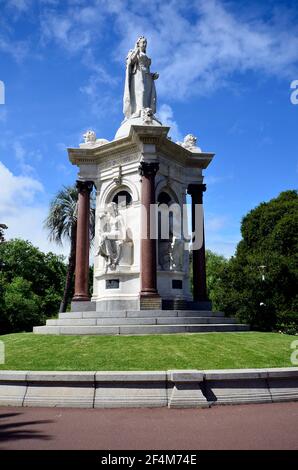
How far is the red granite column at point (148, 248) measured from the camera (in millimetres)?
18109

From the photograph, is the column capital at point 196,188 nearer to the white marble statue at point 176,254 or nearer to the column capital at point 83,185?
the white marble statue at point 176,254

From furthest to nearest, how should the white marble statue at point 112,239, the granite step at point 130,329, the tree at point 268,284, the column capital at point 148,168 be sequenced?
the tree at point 268,284, the white marble statue at point 112,239, the column capital at point 148,168, the granite step at point 130,329

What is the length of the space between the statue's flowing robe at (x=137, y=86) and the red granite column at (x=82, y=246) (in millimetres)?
4774

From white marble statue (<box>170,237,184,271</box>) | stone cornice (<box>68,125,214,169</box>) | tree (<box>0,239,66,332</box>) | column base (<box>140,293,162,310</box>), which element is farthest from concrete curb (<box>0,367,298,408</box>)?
tree (<box>0,239,66,332</box>)

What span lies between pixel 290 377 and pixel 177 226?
13.1m

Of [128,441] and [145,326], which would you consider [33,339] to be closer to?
[145,326]

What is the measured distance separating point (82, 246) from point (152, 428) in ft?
Answer: 50.0

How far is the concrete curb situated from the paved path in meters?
0.22

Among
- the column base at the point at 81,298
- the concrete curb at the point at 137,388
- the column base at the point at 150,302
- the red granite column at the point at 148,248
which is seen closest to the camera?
the concrete curb at the point at 137,388

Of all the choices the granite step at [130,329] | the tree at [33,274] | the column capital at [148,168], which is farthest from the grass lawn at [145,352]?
the tree at [33,274]

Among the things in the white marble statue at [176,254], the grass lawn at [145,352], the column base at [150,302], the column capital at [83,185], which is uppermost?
the column capital at [83,185]

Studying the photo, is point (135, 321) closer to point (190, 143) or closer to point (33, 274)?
point (190, 143)

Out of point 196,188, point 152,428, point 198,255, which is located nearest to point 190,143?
point 196,188

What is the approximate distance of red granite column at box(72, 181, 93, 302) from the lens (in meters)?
21.1
